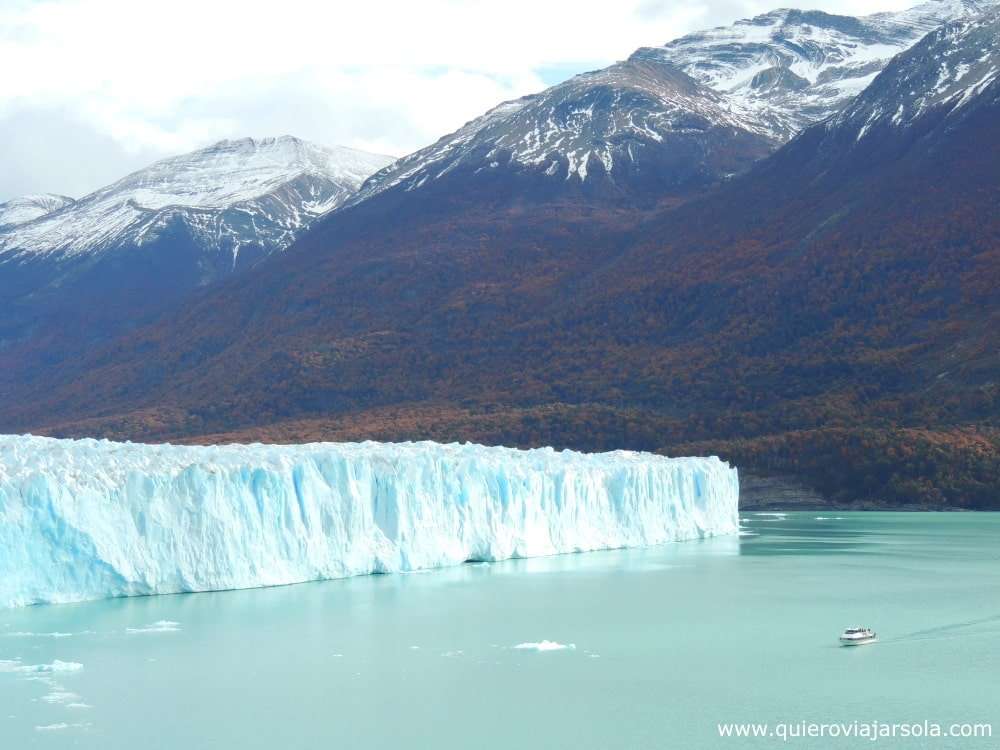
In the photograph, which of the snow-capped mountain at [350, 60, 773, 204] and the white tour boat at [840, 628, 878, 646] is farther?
the snow-capped mountain at [350, 60, 773, 204]

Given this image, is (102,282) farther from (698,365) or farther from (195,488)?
(195,488)

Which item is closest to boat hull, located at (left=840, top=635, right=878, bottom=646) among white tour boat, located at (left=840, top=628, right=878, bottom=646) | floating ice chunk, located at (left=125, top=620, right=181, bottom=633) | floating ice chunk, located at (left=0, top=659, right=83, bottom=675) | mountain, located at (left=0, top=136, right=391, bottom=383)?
white tour boat, located at (left=840, top=628, right=878, bottom=646)

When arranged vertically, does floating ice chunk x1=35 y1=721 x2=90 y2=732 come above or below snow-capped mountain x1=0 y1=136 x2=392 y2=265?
below

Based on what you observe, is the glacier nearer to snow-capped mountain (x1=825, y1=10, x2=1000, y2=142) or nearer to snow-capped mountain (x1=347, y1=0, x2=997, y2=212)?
snow-capped mountain (x1=825, y1=10, x2=1000, y2=142)

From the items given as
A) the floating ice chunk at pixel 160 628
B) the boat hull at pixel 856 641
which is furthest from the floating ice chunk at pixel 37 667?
the boat hull at pixel 856 641

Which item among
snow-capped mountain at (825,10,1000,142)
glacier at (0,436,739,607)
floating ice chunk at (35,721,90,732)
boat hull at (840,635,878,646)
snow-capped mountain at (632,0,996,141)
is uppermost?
snow-capped mountain at (632,0,996,141)

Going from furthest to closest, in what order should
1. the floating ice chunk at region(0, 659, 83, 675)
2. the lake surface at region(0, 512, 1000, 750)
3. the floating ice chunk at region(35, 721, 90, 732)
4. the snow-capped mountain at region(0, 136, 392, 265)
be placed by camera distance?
the snow-capped mountain at region(0, 136, 392, 265) → the floating ice chunk at region(0, 659, 83, 675) → the lake surface at region(0, 512, 1000, 750) → the floating ice chunk at region(35, 721, 90, 732)
